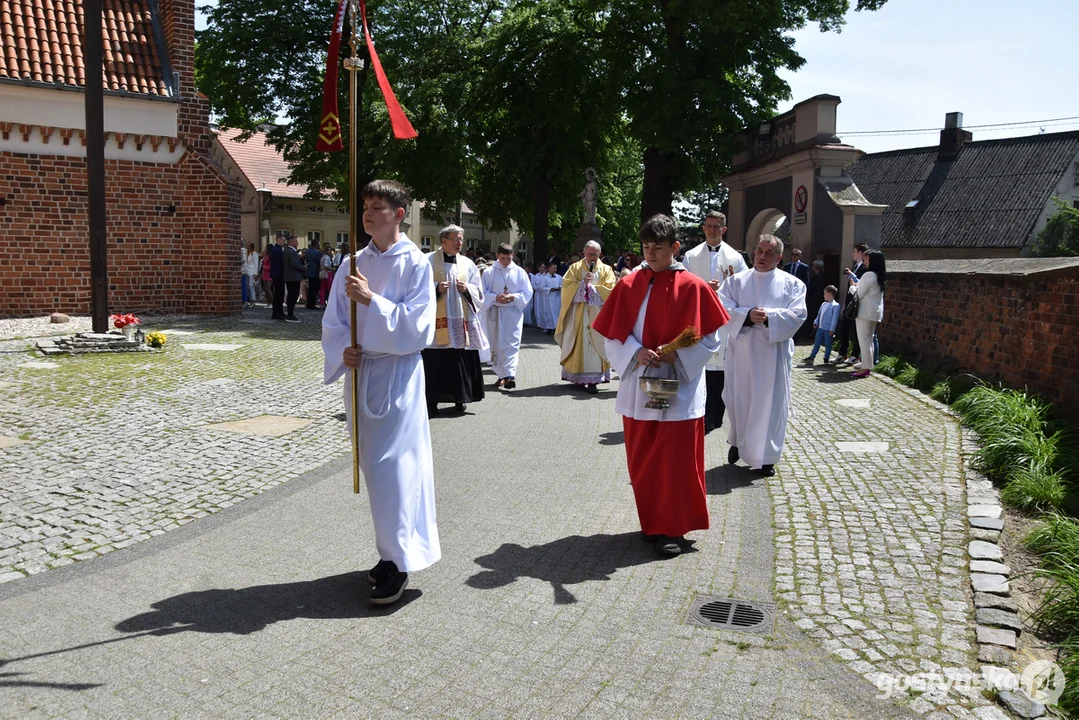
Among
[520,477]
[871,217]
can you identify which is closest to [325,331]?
[520,477]

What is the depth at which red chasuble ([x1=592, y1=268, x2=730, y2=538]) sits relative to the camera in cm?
582

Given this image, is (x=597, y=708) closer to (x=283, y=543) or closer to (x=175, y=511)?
(x=283, y=543)

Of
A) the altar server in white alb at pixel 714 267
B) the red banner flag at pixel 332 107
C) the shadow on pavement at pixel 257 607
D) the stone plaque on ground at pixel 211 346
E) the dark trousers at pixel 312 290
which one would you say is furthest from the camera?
the dark trousers at pixel 312 290

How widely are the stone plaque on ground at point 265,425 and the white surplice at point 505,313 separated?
3994mm

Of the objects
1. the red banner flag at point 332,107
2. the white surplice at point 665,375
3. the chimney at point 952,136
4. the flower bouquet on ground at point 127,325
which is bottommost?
the flower bouquet on ground at point 127,325

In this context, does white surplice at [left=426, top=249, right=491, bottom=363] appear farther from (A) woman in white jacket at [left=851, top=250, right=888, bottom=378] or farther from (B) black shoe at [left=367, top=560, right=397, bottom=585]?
(A) woman in white jacket at [left=851, top=250, right=888, bottom=378]

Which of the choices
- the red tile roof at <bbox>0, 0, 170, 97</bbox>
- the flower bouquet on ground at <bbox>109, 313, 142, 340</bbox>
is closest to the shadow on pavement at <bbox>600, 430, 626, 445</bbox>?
the flower bouquet on ground at <bbox>109, 313, 142, 340</bbox>

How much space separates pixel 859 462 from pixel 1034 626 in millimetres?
3644

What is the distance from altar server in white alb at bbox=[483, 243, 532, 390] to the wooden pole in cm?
617

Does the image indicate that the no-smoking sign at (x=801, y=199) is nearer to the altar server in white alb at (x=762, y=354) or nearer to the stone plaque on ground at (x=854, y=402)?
the stone plaque on ground at (x=854, y=402)

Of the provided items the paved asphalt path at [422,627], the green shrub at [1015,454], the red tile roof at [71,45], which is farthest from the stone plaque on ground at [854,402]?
the red tile roof at [71,45]

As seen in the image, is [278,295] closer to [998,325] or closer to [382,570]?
[998,325]

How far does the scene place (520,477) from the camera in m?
7.63

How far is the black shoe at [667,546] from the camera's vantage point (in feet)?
18.7
